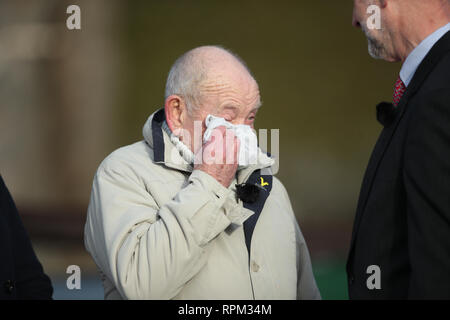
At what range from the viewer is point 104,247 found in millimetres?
2139

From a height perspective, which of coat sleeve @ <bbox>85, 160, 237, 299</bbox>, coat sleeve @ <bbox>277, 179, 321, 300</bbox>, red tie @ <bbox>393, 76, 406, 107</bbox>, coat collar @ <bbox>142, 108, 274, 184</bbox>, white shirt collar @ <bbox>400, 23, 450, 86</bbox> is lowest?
coat sleeve @ <bbox>277, 179, 321, 300</bbox>

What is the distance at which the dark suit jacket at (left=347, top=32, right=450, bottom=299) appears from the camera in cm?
168

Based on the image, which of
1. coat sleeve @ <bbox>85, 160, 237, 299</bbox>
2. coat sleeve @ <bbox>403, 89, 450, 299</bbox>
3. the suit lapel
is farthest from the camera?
coat sleeve @ <bbox>85, 160, 237, 299</bbox>

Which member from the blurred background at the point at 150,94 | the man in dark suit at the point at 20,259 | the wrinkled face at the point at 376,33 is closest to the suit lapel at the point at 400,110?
the wrinkled face at the point at 376,33

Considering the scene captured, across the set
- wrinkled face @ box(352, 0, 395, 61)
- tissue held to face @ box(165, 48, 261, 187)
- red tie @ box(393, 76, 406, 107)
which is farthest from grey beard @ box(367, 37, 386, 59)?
tissue held to face @ box(165, 48, 261, 187)

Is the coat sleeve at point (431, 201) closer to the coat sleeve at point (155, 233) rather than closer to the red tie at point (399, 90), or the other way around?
the red tie at point (399, 90)

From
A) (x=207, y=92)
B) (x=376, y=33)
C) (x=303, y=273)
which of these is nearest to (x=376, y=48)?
(x=376, y=33)

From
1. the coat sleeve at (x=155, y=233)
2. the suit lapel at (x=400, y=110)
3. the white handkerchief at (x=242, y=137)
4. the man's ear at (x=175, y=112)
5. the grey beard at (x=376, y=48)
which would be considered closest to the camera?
the suit lapel at (x=400, y=110)

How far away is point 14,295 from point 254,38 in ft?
15.8

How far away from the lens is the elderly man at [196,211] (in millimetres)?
2043

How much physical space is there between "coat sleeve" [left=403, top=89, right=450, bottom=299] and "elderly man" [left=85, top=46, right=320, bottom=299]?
28.0 inches

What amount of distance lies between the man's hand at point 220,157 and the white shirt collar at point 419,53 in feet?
2.34

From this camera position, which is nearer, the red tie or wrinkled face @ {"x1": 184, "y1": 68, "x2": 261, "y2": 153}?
the red tie

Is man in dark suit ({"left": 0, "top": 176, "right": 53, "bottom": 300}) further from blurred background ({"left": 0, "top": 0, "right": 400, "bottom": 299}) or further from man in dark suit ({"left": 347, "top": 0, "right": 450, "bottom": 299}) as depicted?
blurred background ({"left": 0, "top": 0, "right": 400, "bottom": 299})
